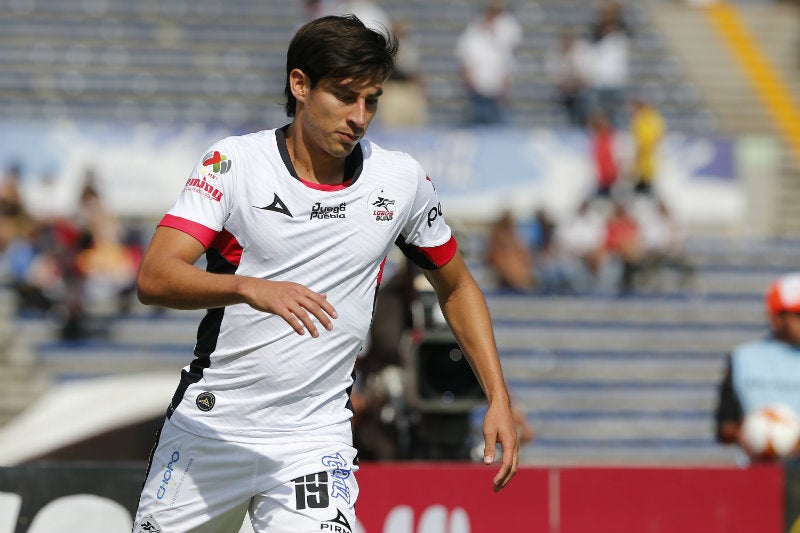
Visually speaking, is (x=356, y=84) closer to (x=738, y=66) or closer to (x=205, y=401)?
(x=205, y=401)

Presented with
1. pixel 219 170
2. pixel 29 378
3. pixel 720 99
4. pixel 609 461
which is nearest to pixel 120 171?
pixel 29 378

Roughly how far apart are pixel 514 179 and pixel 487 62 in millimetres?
2041

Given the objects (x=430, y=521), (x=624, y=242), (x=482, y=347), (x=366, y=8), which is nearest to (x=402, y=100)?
(x=366, y=8)

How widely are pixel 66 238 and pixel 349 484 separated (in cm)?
1043

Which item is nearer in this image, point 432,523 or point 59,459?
point 432,523

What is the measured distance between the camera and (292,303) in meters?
3.32

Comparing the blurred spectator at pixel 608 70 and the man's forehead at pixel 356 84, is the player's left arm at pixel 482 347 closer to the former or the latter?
the man's forehead at pixel 356 84

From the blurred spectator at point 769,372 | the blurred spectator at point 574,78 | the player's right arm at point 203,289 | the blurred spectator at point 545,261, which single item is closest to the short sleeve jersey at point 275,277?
the player's right arm at point 203,289

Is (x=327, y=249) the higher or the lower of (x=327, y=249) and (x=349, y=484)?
the higher

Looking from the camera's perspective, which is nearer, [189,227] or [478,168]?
[189,227]

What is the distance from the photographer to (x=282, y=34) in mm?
18750

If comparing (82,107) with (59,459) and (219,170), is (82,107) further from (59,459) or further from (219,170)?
(219,170)

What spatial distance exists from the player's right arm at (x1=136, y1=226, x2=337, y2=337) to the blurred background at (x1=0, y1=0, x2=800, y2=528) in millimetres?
6356

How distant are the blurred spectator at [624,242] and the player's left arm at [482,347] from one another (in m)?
11.4
